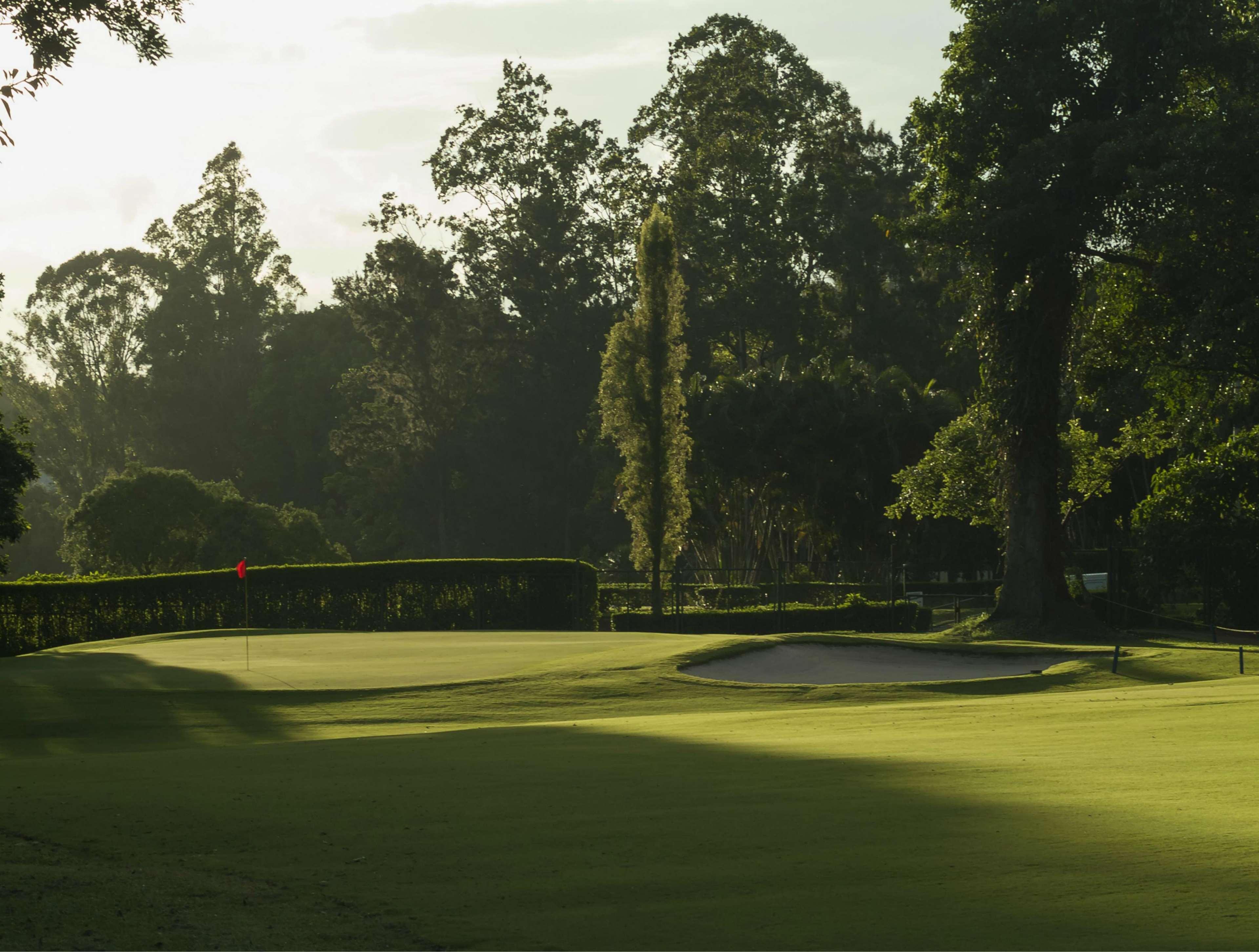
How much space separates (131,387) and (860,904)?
8770 centimetres

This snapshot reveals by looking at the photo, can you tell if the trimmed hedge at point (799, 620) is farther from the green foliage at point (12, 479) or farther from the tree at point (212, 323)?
the tree at point (212, 323)

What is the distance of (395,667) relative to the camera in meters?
21.2

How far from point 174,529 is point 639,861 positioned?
4954cm

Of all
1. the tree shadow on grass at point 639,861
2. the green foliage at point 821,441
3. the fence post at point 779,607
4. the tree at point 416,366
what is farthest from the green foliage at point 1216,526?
the tree at point 416,366

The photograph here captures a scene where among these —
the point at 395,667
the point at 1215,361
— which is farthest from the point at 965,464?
the point at 395,667

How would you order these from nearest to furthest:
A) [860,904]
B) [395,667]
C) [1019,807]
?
1. [860,904]
2. [1019,807]
3. [395,667]

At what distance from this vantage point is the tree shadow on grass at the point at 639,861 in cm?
524

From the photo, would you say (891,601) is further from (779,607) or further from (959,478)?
(959,478)

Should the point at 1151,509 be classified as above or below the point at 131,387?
below

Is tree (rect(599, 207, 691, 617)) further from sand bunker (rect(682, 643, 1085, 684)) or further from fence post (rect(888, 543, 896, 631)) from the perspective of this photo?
sand bunker (rect(682, 643, 1085, 684))

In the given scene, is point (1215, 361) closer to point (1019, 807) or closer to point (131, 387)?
point (1019, 807)

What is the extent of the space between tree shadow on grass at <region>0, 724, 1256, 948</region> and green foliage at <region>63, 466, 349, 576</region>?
43698 millimetres

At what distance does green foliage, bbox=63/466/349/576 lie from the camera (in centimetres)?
5175

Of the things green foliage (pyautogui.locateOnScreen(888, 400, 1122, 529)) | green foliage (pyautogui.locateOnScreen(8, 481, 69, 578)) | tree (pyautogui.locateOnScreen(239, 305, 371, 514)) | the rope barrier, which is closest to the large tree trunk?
green foliage (pyautogui.locateOnScreen(888, 400, 1122, 529))
